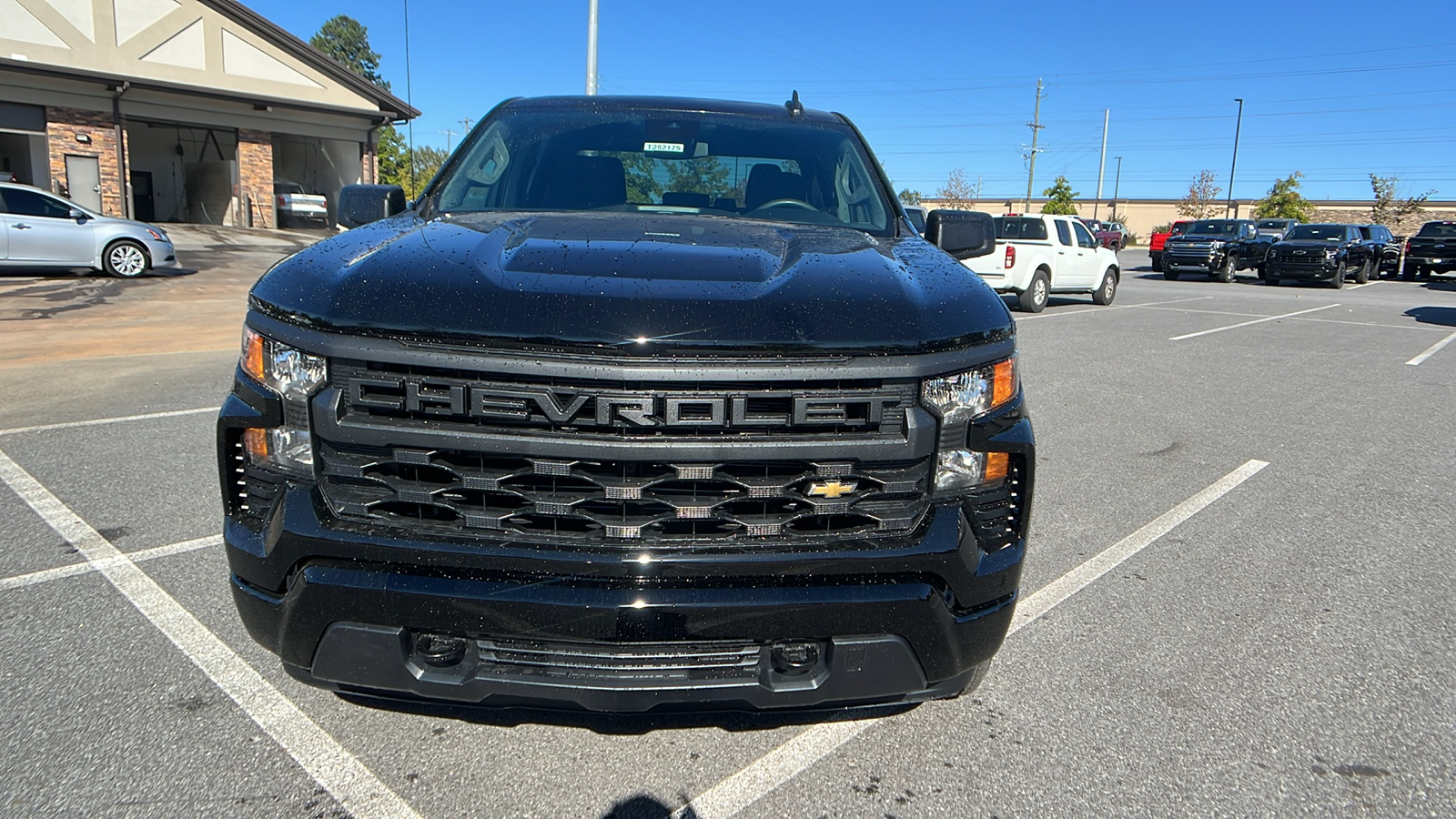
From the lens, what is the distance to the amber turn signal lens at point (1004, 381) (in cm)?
225

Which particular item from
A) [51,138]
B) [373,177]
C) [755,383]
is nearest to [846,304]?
[755,383]

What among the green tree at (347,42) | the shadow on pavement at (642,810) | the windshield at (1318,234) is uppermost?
the green tree at (347,42)

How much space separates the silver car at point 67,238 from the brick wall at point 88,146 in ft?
34.2

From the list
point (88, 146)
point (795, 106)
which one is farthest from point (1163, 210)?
point (795, 106)

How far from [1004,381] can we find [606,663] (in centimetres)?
114

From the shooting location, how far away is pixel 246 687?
112 inches

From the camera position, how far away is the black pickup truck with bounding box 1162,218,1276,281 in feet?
88.1

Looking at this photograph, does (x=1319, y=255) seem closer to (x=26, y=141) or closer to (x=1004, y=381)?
(x=1004, y=381)

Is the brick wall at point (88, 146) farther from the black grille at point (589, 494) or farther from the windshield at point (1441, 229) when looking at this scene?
the windshield at point (1441, 229)

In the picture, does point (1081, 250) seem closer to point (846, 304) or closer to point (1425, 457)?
point (1425, 457)

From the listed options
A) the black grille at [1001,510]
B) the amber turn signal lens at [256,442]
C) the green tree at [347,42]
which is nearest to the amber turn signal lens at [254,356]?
the amber turn signal lens at [256,442]

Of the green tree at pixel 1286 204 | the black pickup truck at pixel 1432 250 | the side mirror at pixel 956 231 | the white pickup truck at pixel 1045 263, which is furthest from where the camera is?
the green tree at pixel 1286 204

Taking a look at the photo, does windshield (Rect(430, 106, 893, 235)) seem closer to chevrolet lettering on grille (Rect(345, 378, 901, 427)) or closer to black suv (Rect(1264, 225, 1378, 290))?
chevrolet lettering on grille (Rect(345, 378, 901, 427))

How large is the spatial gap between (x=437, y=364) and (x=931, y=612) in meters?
1.22
